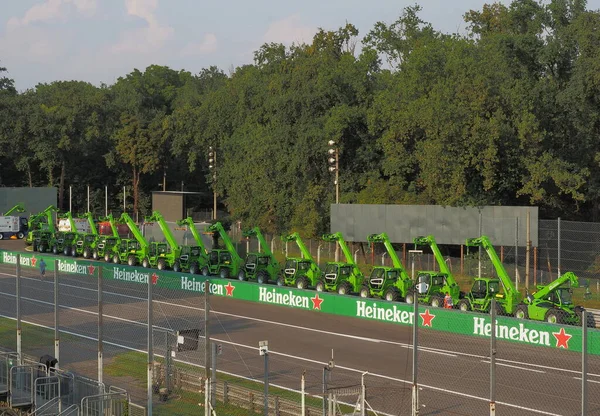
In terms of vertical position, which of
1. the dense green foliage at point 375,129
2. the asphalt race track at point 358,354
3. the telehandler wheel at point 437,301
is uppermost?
the dense green foliage at point 375,129

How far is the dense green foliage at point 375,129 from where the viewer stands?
5000 cm

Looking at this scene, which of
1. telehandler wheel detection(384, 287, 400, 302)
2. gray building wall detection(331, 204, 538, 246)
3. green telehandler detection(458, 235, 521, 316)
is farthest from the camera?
gray building wall detection(331, 204, 538, 246)

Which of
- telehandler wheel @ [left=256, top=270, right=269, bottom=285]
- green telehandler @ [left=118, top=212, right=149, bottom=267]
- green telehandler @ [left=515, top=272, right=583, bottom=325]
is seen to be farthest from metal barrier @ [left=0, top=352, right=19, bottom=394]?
green telehandler @ [left=118, top=212, right=149, bottom=267]

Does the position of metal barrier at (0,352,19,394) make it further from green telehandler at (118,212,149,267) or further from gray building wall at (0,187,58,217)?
gray building wall at (0,187,58,217)

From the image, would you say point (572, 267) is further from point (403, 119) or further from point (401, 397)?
point (401, 397)

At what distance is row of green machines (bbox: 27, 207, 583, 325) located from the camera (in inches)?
1288

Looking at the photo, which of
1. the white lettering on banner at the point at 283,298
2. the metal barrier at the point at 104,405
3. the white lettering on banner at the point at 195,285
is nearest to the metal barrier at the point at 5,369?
the metal barrier at the point at 104,405

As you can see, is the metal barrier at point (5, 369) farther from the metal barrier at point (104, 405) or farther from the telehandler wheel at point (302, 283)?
the telehandler wheel at point (302, 283)

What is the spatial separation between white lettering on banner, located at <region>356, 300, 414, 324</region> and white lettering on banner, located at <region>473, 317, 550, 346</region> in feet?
11.8

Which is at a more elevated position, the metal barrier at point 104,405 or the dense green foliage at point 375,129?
the dense green foliage at point 375,129

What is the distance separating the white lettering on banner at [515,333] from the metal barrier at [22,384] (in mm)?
12653

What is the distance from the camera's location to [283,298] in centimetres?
3678

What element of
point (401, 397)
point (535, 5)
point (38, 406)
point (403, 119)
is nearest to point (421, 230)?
point (403, 119)

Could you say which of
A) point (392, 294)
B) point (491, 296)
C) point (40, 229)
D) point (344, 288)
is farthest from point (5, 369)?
point (40, 229)
